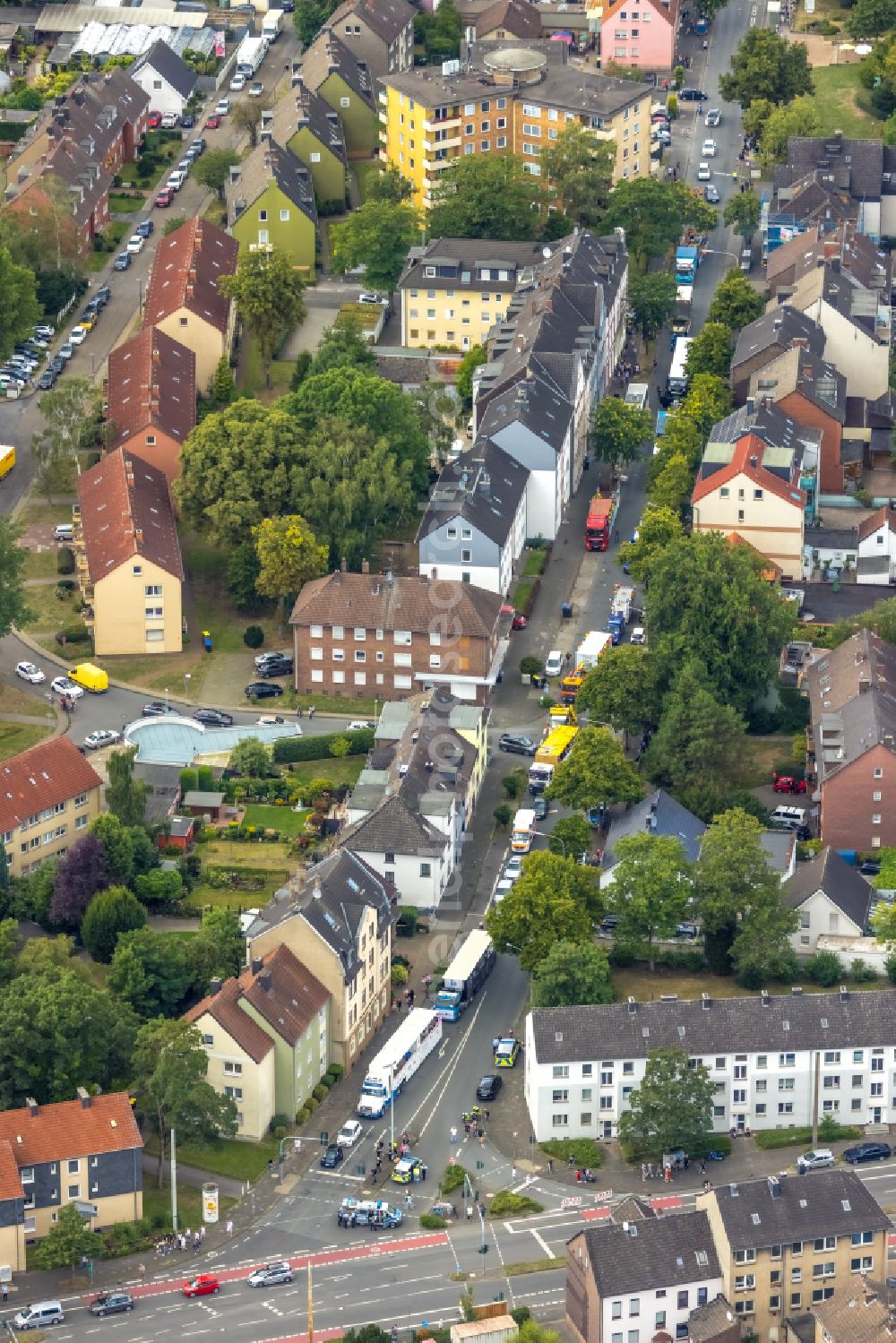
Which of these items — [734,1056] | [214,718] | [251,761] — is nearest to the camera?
[734,1056]

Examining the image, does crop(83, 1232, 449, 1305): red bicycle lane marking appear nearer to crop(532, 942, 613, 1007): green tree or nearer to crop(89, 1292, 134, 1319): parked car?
crop(89, 1292, 134, 1319): parked car

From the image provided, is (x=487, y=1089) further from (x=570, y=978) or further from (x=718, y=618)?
(x=718, y=618)

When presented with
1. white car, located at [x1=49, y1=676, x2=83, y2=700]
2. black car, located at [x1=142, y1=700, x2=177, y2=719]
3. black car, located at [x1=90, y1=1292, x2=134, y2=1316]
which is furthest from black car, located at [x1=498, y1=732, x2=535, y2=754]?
black car, located at [x1=90, y1=1292, x2=134, y2=1316]

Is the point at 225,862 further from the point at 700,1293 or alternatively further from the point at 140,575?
the point at 700,1293

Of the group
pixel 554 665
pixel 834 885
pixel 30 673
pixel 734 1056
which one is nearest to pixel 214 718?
pixel 30 673

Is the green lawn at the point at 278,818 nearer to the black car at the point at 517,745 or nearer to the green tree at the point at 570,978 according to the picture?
the black car at the point at 517,745

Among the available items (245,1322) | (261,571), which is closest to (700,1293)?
(245,1322)
